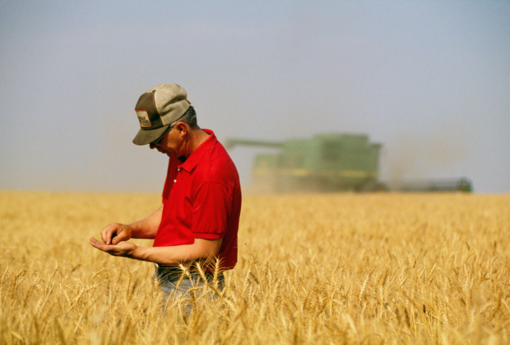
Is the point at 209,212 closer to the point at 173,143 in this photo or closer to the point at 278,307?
the point at 173,143

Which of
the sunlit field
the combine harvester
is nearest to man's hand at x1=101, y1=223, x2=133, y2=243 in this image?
the sunlit field

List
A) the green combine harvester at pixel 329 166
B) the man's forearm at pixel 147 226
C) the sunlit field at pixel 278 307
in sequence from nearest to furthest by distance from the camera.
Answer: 1. the sunlit field at pixel 278 307
2. the man's forearm at pixel 147 226
3. the green combine harvester at pixel 329 166

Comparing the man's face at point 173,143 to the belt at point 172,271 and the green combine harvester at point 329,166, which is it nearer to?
the belt at point 172,271

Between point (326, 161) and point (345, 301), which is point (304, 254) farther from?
point (326, 161)

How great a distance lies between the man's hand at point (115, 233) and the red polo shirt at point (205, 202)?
0.21 m

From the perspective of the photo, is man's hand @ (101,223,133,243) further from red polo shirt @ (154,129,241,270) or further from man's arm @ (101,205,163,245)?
red polo shirt @ (154,129,241,270)

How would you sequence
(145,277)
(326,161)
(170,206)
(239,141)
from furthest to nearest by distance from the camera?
(239,141), (326,161), (145,277), (170,206)

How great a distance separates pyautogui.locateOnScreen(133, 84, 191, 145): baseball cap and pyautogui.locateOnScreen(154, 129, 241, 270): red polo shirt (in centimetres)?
18

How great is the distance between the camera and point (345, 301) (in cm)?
218

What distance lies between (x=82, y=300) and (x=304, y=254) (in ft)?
6.18

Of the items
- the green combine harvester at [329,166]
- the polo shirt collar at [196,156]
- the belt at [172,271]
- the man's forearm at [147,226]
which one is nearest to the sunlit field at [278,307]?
the belt at [172,271]

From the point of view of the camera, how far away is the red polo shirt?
1.89 metres

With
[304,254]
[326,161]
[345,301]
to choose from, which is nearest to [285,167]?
[326,161]

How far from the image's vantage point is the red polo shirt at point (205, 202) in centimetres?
189
